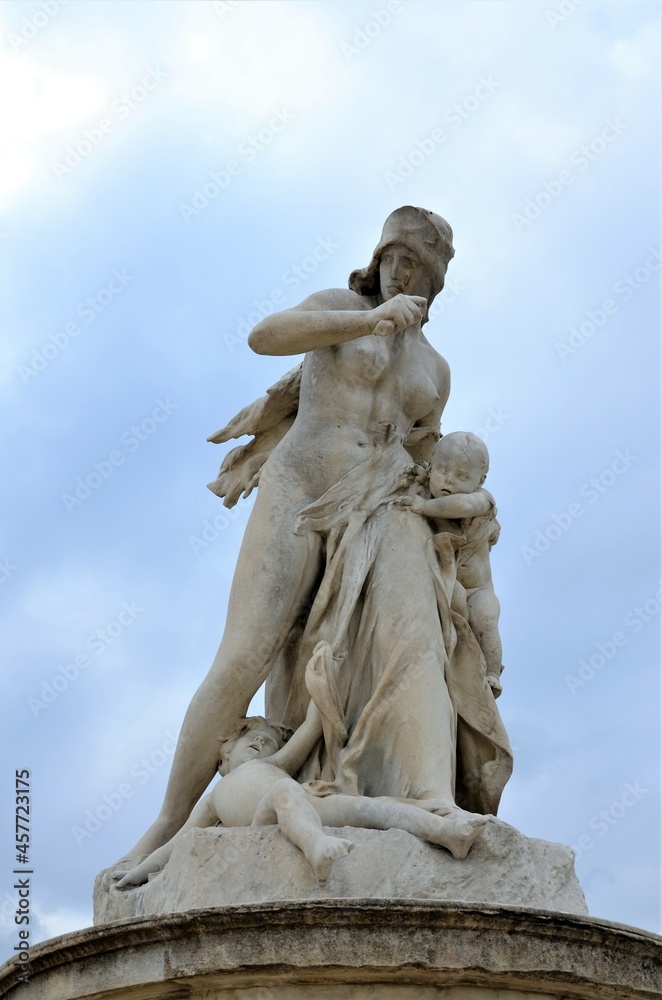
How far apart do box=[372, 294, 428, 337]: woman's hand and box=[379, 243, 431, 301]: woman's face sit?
59 centimetres

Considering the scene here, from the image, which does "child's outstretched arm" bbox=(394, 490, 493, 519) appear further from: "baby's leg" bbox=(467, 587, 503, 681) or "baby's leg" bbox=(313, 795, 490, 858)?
"baby's leg" bbox=(313, 795, 490, 858)

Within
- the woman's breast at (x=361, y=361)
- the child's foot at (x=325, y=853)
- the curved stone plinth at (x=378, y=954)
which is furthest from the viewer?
the woman's breast at (x=361, y=361)

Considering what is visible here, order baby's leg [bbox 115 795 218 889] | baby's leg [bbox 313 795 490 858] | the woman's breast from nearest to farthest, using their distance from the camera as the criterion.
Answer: baby's leg [bbox 313 795 490 858] → baby's leg [bbox 115 795 218 889] → the woman's breast

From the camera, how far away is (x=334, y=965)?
4.55 meters

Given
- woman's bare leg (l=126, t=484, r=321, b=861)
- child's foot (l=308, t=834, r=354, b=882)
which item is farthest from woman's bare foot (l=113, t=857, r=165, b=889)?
child's foot (l=308, t=834, r=354, b=882)

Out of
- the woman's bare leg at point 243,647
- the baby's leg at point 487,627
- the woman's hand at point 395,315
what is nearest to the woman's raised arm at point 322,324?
the woman's hand at point 395,315

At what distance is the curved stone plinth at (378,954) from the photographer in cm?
455

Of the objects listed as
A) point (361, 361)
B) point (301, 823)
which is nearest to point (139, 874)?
point (301, 823)

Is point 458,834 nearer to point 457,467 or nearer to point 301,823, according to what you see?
point 301,823

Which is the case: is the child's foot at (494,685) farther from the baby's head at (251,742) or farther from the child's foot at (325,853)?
the child's foot at (325,853)

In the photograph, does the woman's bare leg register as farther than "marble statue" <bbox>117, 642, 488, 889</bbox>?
Yes

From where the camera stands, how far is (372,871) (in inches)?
197

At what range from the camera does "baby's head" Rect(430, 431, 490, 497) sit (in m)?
6.28

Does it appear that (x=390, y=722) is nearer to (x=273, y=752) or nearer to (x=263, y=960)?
(x=273, y=752)
